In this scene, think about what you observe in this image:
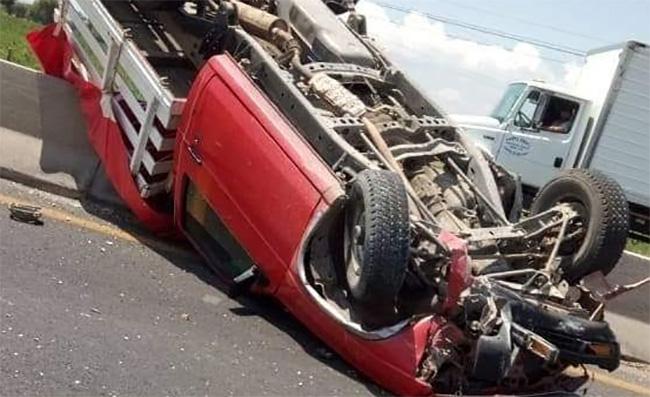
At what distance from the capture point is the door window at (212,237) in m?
5.22

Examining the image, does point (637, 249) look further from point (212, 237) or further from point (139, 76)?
point (139, 76)

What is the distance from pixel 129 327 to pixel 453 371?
4.96 ft

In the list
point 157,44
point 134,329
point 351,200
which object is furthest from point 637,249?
point 134,329

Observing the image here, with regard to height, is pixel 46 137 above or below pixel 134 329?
below

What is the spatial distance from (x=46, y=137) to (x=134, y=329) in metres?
2.62

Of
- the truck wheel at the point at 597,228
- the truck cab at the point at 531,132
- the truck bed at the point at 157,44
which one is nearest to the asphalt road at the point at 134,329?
the truck wheel at the point at 597,228

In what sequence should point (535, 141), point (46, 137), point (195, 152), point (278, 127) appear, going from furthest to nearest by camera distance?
point (535, 141) → point (46, 137) → point (195, 152) → point (278, 127)

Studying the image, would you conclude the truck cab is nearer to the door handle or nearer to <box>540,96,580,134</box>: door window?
<box>540,96,580,134</box>: door window

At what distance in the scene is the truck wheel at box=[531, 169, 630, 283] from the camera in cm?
496

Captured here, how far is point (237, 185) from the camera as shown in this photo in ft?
16.4

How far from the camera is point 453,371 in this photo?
4238 mm

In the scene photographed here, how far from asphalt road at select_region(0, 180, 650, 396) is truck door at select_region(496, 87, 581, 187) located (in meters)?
9.71

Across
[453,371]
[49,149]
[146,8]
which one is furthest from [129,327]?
[146,8]

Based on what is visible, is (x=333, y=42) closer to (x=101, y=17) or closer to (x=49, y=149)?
(x=101, y=17)
